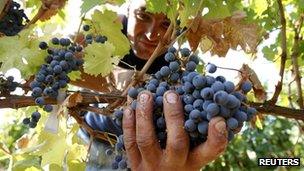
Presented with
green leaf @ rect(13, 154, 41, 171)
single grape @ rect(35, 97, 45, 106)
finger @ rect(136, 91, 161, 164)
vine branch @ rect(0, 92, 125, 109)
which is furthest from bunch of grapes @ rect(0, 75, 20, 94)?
finger @ rect(136, 91, 161, 164)

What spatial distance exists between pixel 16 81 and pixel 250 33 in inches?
35.0

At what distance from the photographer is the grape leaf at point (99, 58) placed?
1.70 meters

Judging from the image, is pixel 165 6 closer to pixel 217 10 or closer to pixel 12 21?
pixel 217 10

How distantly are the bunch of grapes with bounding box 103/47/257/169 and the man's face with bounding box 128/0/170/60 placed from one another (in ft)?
2.18

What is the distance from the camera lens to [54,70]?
1673 mm

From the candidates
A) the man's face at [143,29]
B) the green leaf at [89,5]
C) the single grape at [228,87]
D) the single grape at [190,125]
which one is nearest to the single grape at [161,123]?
the single grape at [190,125]

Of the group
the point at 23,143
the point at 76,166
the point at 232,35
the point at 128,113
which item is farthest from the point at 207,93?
the point at 23,143

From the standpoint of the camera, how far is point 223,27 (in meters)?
1.88

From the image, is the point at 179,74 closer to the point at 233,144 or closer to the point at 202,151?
the point at 202,151

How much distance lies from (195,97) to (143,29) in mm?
1002

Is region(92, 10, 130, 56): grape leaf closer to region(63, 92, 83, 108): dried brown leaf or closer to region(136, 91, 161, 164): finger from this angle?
region(63, 92, 83, 108): dried brown leaf

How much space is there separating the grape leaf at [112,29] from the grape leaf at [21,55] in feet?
0.99

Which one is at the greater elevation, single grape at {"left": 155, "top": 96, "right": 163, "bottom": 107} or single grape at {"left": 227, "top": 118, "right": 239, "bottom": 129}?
single grape at {"left": 155, "top": 96, "right": 163, "bottom": 107}

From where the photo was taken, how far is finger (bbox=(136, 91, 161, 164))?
137 centimetres
